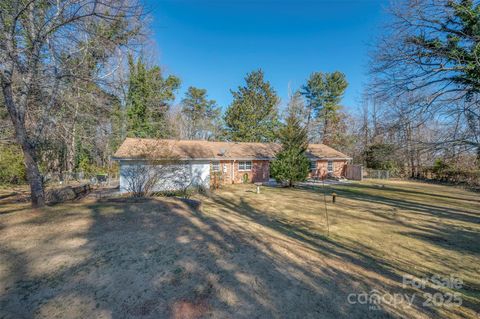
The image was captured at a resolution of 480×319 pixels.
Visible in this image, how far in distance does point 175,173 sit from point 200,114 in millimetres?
23284

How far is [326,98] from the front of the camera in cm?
3212

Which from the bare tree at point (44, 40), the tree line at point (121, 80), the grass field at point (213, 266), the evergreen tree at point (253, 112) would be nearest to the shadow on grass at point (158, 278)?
the grass field at point (213, 266)

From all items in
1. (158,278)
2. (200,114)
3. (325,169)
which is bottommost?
(158,278)

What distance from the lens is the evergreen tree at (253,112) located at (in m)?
28.7

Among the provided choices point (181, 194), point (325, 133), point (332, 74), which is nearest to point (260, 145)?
point (181, 194)

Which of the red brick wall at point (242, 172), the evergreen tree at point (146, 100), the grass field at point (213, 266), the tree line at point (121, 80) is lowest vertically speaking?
the grass field at point (213, 266)

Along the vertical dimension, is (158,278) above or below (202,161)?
below

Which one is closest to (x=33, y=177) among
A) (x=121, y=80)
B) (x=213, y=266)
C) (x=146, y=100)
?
(x=121, y=80)

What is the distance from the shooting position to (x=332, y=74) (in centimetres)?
3142

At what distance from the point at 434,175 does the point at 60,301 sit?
1281 inches

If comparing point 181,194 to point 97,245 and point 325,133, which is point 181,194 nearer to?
point 97,245

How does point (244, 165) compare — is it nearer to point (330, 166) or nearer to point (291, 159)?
point (291, 159)

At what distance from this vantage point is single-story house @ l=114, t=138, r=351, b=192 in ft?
37.8

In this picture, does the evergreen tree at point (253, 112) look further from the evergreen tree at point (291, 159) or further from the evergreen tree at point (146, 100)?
the evergreen tree at point (291, 159)
